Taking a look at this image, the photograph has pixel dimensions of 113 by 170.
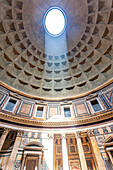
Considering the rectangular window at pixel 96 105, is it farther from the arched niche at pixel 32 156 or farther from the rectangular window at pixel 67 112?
the arched niche at pixel 32 156

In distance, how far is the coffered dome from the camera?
1238 cm

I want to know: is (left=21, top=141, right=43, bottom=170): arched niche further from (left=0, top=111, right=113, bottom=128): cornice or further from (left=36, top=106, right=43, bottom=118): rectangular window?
(left=36, top=106, right=43, bottom=118): rectangular window

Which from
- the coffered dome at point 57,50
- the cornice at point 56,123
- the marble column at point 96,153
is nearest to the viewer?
the marble column at point 96,153

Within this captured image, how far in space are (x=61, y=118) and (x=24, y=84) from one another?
26.5 feet

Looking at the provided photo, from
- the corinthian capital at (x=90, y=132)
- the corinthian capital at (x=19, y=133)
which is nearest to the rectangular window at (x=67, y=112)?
the corinthian capital at (x=90, y=132)

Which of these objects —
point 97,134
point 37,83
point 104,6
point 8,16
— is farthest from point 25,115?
point 104,6

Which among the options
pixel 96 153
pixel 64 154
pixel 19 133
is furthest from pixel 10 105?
pixel 96 153

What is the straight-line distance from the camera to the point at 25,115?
11.4 metres

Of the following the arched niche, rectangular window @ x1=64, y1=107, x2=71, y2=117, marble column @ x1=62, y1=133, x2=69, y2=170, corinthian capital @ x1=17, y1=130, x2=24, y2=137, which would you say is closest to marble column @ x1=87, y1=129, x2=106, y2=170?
marble column @ x1=62, y1=133, x2=69, y2=170

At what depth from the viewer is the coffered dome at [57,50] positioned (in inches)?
487

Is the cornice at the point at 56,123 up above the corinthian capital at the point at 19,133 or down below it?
above

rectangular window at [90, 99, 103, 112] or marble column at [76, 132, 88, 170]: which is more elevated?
rectangular window at [90, 99, 103, 112]

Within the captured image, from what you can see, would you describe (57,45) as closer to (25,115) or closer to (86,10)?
(86,10)

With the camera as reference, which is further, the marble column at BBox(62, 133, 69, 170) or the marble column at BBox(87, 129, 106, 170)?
the marble column at BBox(62, 133, 69, 170)
